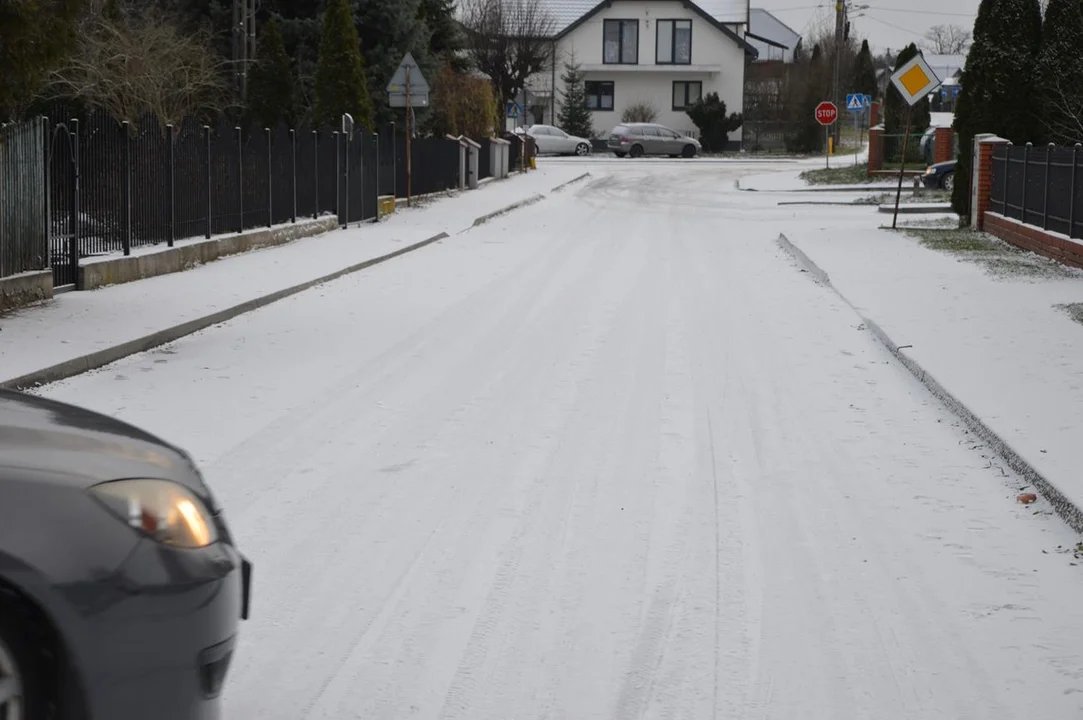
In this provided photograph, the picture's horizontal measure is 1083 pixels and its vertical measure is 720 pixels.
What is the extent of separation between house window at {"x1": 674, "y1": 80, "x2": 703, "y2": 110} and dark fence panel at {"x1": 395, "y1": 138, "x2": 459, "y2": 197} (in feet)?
141

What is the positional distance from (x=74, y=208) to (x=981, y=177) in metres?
16.3

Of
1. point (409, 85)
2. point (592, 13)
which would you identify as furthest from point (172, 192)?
point (592, 13)

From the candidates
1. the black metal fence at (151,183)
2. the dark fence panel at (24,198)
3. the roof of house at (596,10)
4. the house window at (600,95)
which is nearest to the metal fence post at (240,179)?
the black metal fence at (151,183)

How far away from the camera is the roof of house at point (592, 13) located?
257 ft

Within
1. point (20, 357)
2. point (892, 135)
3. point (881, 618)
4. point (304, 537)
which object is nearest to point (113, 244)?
point (20, 357)

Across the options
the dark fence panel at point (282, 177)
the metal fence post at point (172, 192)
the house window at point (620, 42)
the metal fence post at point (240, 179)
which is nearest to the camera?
the metal fence post at point (172, 192)

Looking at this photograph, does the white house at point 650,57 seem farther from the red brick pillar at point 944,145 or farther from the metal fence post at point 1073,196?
the metal fence post at point 1073,196

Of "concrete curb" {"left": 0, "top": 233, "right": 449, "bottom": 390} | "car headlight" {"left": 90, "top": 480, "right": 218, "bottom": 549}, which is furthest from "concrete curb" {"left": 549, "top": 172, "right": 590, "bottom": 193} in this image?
"car headlight" {"left": 90, "top": 480, "right": 218, "bottom": 549}

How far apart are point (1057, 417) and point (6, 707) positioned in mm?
7112

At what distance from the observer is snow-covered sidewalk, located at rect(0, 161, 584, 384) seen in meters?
11.7

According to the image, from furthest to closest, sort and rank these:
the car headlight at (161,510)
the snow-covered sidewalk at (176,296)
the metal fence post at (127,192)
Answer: the metal fence post at (127,192)
the snow-covered sidewalk at (176,296)
the car headlight at (161,510)

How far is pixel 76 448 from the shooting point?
366cm

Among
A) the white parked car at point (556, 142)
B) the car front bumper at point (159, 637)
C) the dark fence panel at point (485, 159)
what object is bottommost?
the car front bumper at point (159, 637)

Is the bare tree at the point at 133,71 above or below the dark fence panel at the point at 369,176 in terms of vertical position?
above
